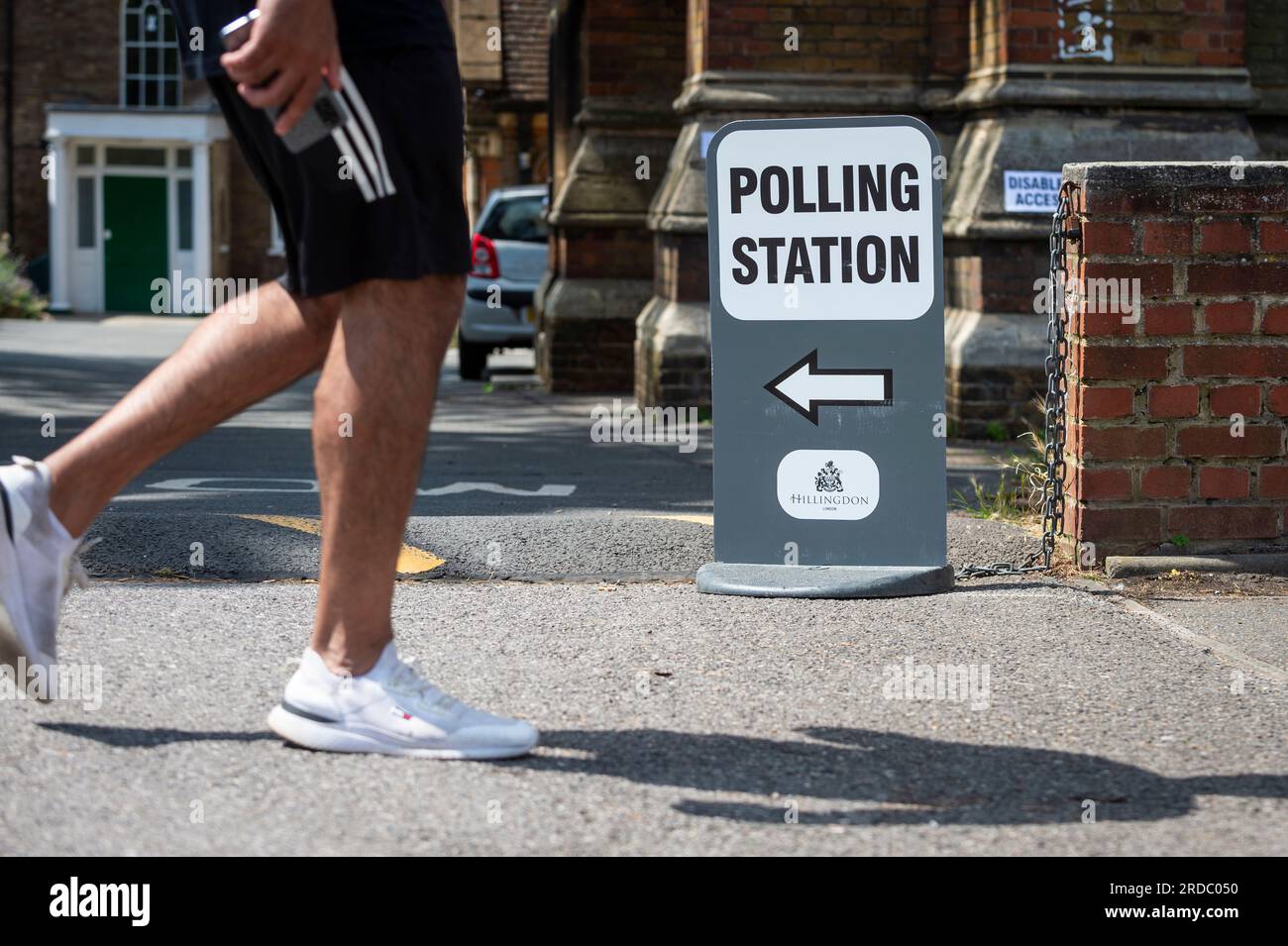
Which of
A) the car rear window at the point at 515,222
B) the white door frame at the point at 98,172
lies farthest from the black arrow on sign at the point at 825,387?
the white door frame at the point at 98,172

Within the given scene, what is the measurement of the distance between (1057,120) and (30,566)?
8094 mm

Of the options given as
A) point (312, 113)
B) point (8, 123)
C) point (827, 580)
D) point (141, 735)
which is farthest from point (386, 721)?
point (8, 123)

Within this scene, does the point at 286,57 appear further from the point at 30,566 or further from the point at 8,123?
the point at 8,123

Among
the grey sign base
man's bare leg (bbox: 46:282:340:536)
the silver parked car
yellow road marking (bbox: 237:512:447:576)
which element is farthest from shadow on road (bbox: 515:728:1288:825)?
the silver parked car

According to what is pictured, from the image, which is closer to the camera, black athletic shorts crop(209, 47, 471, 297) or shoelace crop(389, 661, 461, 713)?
black athletic shorts crop(209, 47, 471, 297)

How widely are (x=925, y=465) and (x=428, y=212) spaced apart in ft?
7.22

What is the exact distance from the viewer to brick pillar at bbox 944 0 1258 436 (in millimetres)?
9844

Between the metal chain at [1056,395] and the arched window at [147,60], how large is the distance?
31.5 meters

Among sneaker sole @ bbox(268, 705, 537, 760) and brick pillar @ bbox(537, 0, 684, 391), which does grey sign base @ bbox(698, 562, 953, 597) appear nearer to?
sneaker sole @ bbox(268, 705, 537, 760)

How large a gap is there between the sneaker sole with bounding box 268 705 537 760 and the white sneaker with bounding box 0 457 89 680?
0.46 meters

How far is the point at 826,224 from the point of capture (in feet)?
15.7

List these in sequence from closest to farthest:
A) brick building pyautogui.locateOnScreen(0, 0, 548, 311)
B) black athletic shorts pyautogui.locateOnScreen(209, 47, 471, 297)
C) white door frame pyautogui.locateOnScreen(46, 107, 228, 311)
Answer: black athletic shorts pyautogui.locateOnScreen(209, 47, 471, 297) → white door frame pyautogui.locateOnScreen(46, 107, 228, 311) → brick building pyautogui.locateOnScreen(0, 0, 548, 311)

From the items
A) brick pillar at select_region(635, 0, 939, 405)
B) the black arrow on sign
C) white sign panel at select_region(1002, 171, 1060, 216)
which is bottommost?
the black arrow on sign

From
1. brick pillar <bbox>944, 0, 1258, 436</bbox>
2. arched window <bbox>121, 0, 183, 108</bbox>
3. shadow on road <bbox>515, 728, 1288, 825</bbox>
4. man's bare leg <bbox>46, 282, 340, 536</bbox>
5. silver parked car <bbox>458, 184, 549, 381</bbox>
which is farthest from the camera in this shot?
arched window <bbox>121, 0, 183, 108</bbox>
